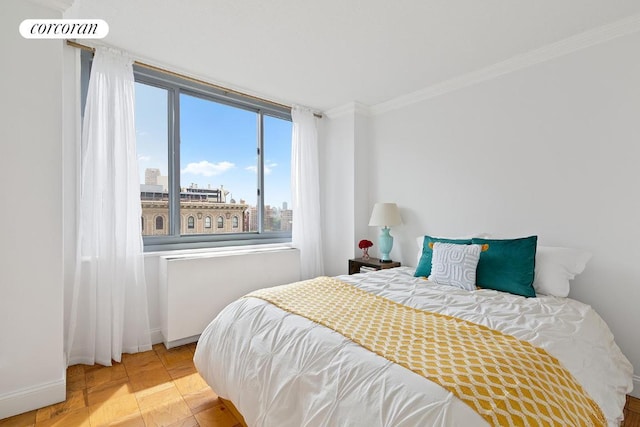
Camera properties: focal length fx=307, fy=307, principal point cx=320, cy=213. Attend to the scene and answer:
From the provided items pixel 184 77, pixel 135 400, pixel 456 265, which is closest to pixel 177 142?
pixel 184 77

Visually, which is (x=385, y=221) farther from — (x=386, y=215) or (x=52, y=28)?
(x=52, y=28)

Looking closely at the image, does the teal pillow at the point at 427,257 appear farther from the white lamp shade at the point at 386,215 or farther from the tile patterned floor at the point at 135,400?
the tile patterned floor at the point at 135,400

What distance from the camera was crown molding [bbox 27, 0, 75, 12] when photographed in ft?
6.06

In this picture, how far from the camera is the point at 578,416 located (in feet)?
3.42

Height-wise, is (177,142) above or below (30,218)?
above

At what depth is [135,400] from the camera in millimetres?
2002

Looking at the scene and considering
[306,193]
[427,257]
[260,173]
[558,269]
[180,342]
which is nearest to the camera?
[558,269]

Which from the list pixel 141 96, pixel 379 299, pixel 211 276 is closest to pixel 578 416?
pixel 379 299

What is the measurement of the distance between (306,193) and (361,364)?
2.81 meters

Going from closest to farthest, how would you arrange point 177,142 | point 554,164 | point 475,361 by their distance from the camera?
point 475,361 → point 554,164 → point 177,142

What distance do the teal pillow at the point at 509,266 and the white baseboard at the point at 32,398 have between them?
291 centimetres

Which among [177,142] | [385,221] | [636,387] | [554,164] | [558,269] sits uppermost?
[177,142]

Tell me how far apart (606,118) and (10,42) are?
394 cm

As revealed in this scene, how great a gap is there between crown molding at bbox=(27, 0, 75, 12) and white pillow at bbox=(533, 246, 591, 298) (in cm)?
352
